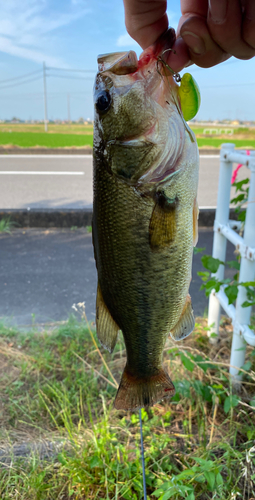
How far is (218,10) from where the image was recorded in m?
1.10

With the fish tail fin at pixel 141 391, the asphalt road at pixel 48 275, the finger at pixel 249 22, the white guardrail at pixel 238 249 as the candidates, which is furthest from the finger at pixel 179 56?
the asphalt road at pixel 48 275

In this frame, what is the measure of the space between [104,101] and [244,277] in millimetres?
1742

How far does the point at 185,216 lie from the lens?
1026 mm

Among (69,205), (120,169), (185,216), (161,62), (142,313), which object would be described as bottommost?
(69,205)

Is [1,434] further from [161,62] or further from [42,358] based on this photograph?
[161,62]

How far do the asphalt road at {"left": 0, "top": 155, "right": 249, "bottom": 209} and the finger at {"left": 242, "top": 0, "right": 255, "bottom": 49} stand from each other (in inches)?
240

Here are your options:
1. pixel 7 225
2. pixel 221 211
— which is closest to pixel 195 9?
pixel 221 211

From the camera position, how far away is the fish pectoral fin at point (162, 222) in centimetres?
97

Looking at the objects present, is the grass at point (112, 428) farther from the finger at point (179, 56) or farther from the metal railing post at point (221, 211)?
the finger at point (179, 56)

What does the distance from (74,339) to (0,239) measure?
3.14 metres

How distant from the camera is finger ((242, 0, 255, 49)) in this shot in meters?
1.15

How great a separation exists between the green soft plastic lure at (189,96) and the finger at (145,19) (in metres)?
0.32

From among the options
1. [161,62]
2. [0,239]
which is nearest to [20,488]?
[161,62]

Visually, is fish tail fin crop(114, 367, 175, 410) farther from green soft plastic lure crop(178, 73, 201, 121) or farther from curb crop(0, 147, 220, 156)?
curb crop(0, 147, 220, 156)
